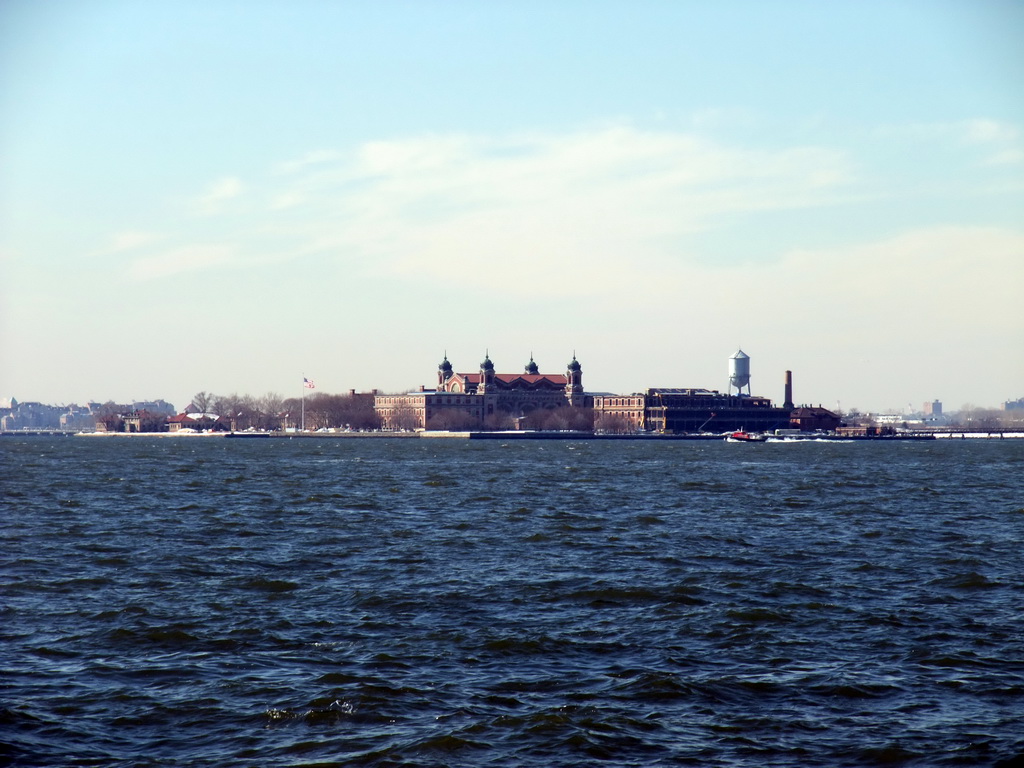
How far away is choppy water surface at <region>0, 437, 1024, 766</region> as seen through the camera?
1616cm

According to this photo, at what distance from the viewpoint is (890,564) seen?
3259 centimetres

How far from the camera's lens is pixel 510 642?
21.8 m

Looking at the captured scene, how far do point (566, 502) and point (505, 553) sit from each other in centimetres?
2123

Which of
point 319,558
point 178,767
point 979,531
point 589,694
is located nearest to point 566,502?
point 979,531

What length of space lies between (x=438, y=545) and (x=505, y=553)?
2836 millimetres

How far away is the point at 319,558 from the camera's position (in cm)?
3353

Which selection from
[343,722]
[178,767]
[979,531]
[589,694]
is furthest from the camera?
[979,531]

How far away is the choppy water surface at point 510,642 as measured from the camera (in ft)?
53.0

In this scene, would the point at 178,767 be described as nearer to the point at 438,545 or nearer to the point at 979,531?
the point at 438,545

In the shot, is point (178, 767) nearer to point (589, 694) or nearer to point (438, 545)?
point (589, 694)

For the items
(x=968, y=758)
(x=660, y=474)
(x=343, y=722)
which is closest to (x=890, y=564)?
(x=968, y=758)

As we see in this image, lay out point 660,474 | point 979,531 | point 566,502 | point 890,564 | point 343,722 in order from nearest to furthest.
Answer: point 343,722, point 890,564, point 979,531, point 566,502, point 660,474

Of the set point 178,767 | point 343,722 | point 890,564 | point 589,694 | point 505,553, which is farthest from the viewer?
point 505,553

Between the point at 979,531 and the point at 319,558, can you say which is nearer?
the point at 319,558
